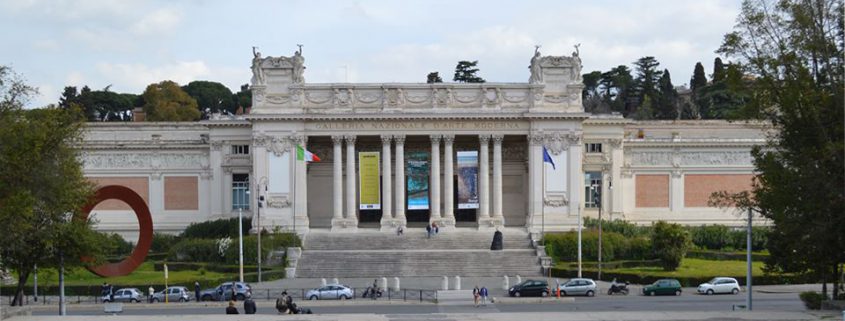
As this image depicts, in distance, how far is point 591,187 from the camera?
301ft

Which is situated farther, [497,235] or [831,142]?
[497,235]

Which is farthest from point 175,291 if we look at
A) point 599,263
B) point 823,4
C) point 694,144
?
point 694,144

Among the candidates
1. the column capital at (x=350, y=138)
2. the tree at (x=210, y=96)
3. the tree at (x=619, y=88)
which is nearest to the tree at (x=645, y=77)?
the tree at (x=619, y=88)

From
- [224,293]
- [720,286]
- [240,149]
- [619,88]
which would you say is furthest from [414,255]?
[619,88]

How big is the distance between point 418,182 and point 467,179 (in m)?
3.65

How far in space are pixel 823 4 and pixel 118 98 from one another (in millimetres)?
117929

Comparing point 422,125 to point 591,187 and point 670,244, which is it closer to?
point 591,187

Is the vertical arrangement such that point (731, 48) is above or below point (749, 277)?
above

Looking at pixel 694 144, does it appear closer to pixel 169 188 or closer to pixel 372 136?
pixel 372 136

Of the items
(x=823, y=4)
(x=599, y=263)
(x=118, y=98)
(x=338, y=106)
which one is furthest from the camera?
(x=118, y=98)

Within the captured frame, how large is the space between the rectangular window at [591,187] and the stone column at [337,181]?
712 inches

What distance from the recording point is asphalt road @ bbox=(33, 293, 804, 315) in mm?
51312

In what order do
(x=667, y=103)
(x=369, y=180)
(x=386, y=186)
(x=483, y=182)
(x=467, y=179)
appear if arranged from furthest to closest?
1. (x=667, y=103)
2. (x=483, y=182)
3. (x=386, y=186)
4. (x=467, y=179)
5. (x=369, y=180)

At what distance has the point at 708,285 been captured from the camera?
6234cm
